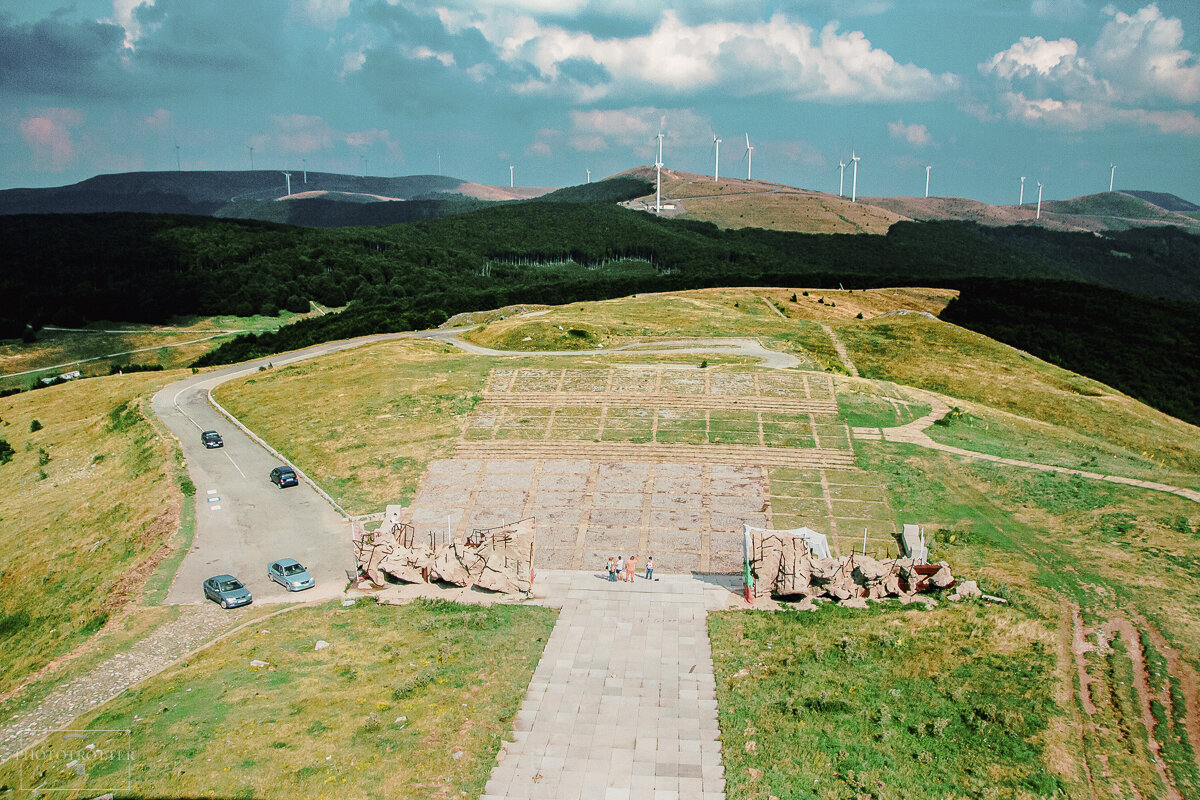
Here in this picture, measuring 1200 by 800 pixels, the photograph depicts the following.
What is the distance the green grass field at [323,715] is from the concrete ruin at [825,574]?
1034 centimetres

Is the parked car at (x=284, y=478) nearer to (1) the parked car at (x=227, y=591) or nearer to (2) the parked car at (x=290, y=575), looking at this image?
(2) the parked car at (x=290, y=575)

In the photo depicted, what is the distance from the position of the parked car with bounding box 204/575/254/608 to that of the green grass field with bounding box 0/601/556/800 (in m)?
2.63

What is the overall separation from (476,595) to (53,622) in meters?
21.1

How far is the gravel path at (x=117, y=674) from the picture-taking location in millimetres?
26625

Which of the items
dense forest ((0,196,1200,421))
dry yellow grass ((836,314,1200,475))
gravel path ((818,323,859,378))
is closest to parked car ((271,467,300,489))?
gravel path ((818,323,859,378))

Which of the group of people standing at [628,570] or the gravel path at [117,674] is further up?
the group of people standing at [628,570]

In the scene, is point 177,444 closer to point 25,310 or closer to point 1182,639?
point 1182,639

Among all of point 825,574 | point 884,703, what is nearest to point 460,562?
point 825,574

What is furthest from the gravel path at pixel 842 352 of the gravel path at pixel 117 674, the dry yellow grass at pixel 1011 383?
the gravel path at pixel 117 674

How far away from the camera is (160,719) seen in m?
25.6

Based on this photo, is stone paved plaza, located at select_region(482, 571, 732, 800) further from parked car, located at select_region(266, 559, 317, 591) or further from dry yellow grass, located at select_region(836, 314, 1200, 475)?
dry yellow grass, located at select_region(836, 314, 1200, 475)

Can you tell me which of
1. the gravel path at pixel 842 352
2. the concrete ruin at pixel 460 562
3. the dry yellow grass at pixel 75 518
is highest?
the gravel path at pixel 842 352

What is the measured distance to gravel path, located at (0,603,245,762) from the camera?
26625mm

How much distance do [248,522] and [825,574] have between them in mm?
32601
